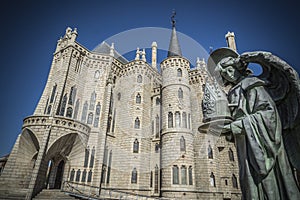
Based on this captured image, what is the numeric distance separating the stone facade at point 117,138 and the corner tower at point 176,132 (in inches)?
3.2

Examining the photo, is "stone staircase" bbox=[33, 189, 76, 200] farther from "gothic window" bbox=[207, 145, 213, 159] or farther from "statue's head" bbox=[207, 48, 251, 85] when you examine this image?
"statue's head" bbox=[207, 48, 251, 85]

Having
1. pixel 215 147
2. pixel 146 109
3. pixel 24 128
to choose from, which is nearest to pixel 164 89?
pixel 146 109

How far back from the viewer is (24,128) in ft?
47.3

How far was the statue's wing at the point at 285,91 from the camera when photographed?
8.29 feet

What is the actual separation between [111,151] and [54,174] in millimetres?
5943

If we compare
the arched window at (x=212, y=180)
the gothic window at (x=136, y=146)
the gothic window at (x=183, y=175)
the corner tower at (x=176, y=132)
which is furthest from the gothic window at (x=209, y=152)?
the gothic window at (x=136, y=146)

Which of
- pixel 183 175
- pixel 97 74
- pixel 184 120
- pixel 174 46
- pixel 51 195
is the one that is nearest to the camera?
pixel 51 195

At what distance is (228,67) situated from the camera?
123 inches

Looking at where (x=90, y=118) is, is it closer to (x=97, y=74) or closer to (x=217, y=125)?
(x=97, y=74)

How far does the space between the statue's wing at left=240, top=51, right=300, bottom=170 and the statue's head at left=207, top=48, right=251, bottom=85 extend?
166 mm

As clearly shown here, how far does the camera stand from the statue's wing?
8.29ft

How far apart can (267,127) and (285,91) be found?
2.22 feet

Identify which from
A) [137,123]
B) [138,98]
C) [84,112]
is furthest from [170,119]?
[84,112]

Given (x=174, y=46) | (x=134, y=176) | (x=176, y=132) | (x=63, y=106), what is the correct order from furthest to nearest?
(x=174, y=46), (x=63, y=106), (x=134, y=176), (x=176, y=132)
